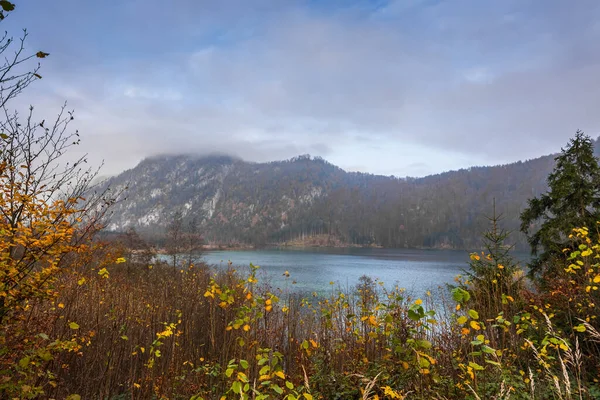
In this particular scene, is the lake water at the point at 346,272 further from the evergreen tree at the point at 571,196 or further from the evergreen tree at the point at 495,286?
the evergreen tree at the point at 571,196

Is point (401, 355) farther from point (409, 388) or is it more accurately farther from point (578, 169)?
point (578, 169)


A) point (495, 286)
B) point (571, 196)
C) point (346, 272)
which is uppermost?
point (571, 196)

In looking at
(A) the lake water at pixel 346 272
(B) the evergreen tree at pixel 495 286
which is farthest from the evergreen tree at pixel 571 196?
(B) the evergreen tree at pixel 495 286

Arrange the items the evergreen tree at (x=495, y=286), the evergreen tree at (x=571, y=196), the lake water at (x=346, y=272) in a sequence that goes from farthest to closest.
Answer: the lake water at (x=346, y=272)
the evergreen tree at (x=571, y=196)
the evergreen tree at (x=495, y=286)

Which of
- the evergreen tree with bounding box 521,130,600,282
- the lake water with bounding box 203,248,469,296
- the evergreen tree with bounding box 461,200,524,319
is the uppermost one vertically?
the evergreen tree with bounding box 521,130,600,282

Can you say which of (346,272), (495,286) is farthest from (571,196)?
(346,272)

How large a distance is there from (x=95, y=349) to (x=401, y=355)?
15.2ft

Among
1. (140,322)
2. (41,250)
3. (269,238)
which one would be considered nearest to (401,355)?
(41,250)

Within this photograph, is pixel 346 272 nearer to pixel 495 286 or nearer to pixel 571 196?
pixel 571 196

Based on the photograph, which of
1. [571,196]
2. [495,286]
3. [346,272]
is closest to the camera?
[495,286]

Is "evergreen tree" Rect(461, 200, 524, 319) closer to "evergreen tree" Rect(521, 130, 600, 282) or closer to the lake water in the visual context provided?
the lake water

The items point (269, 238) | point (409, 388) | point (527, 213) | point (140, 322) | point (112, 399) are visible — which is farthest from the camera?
point (269, 238)

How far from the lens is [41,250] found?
3.29 meters

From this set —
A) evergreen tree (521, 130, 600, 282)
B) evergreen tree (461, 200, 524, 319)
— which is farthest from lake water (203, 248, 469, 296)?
evergreen tree (521, 130, 600, 282)
